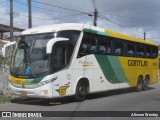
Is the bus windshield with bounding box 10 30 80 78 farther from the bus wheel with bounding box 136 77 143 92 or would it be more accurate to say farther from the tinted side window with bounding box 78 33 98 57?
the bus wheel with bounding box 136 77 143 92

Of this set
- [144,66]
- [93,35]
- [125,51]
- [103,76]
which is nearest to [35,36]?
[93,35]

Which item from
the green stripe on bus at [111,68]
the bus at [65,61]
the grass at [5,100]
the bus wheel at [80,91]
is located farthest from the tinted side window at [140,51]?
the grass at [5,100]

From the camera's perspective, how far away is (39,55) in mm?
14617

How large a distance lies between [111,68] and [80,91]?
333 centimetres

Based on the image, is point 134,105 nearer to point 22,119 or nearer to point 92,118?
point 92,118

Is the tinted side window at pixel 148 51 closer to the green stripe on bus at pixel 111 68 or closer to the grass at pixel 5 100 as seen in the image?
the green stripe on bus at pixel 111 68

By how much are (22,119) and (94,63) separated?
693cm

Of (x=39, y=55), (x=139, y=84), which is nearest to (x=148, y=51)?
(x=139, y=84)

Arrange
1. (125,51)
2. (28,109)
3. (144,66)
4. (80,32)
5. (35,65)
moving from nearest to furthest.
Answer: (28,109)
(35,65)
(80,32)
(125,51)
(144,66)

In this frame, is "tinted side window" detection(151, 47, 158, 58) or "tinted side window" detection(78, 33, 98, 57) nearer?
"tinted side window" detection(78, 33, 98, 57)

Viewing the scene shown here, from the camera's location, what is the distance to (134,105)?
587 inches

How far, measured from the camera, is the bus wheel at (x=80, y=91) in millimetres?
15818

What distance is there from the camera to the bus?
14.4 metres

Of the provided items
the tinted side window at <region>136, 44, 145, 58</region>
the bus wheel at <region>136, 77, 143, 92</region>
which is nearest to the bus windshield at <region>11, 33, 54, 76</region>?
the tinted side window at <region>136, 44, 145, 58</region>
